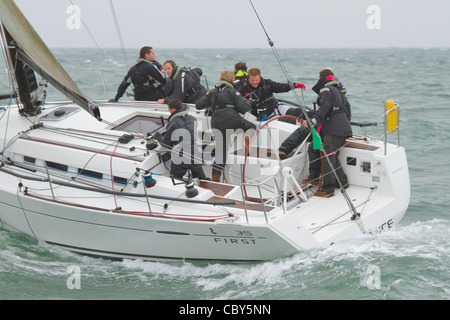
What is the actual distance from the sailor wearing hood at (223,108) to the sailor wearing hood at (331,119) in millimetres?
906

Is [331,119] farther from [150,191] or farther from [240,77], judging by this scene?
[150,191]

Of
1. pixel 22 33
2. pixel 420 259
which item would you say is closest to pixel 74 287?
pixel 22 33

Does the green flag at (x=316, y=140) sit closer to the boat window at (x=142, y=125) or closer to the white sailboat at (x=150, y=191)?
the white sailboat at (x=150, y=191)

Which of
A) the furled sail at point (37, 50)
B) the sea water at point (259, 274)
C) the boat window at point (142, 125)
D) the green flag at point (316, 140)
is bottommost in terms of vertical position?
the sea water at point (259, 274)

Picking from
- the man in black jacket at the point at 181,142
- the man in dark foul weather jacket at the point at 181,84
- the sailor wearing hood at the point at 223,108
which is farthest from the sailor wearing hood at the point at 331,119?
the man in dark foul weather jacket at the point at 181,84

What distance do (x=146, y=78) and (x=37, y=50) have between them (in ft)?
6.66

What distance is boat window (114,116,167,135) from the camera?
7547 millimetres

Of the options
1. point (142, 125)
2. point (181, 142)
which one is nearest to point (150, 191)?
point (181, 142)

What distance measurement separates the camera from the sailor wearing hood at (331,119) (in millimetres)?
6719

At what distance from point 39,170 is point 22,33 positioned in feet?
5.55

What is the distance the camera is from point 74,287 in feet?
19.9
